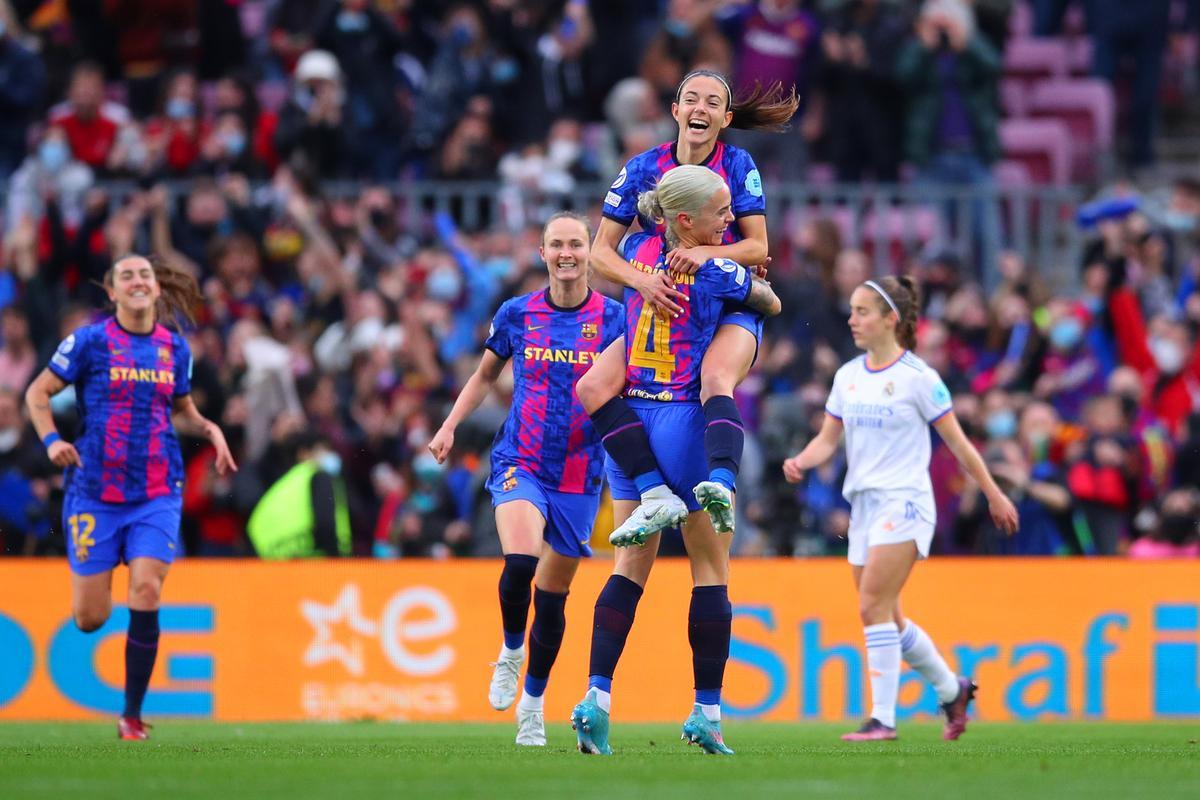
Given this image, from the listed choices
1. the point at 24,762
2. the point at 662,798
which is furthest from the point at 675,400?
the point at 24,762

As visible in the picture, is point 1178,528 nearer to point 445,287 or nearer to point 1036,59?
point 445,287

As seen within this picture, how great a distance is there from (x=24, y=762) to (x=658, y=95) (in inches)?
469

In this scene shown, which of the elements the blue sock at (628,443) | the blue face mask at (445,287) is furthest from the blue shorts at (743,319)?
the blue face mask at (445,287)

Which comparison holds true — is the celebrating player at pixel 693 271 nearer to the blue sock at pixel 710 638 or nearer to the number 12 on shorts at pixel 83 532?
the blue sock at pixel 710 638

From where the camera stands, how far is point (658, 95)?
64.2 ft

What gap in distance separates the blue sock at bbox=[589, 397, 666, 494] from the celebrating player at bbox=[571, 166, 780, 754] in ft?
0.25

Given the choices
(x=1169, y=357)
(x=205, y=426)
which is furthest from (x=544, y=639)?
(x=1169, y=357)

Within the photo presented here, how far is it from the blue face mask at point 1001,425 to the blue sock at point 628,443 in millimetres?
7887

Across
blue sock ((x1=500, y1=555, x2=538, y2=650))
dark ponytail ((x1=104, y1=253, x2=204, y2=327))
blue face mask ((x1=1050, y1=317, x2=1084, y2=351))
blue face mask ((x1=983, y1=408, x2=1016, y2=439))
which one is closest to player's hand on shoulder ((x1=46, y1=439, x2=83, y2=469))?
dark ponytail ((x1=104, y1=253, x2=204, y2=327))

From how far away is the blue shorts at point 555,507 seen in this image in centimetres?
1041

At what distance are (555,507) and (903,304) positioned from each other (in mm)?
2459

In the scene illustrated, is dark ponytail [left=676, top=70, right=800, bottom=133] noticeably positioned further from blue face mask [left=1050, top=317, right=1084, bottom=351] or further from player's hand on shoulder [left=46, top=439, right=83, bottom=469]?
blue face mask [left=1050, top=317, right=1084, bottom=351]

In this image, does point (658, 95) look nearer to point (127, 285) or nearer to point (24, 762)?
point (127, 285)

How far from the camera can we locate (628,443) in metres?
8.77
